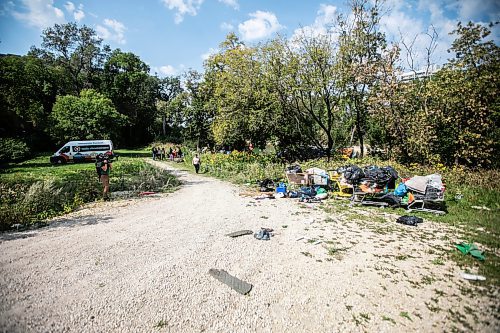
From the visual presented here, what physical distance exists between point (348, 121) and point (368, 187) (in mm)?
13726

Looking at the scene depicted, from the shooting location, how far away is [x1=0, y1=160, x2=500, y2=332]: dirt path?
11.0ft

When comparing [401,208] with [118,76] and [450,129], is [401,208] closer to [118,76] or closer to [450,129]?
[450,129]

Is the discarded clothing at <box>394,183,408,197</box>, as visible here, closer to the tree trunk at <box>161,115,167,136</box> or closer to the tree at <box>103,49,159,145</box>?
the tree at <box>103,49,159,145</box>

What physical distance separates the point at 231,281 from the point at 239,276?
219 millimetres

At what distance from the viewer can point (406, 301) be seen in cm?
367

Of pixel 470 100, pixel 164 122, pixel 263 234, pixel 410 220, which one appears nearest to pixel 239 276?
pixel 263 234

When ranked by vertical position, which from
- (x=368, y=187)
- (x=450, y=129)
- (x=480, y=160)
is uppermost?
(x=450, y=129)

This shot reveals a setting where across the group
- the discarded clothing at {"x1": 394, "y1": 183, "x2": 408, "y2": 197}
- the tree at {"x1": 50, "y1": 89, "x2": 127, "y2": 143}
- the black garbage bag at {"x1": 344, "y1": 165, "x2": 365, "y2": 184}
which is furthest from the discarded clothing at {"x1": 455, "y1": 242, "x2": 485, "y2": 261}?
the tree at {"x1": 50, "y1": 89, "x2": 127, "y2": 143}

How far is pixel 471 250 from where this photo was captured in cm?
511

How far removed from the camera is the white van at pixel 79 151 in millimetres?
22298

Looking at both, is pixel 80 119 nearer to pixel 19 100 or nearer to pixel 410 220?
pixel 19 100

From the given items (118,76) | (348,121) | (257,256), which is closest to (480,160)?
(348,121)

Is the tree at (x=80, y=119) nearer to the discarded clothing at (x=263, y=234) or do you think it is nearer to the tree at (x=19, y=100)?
the tree at (x=19, y=100)

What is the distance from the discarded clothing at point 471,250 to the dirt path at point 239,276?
1.00ft
